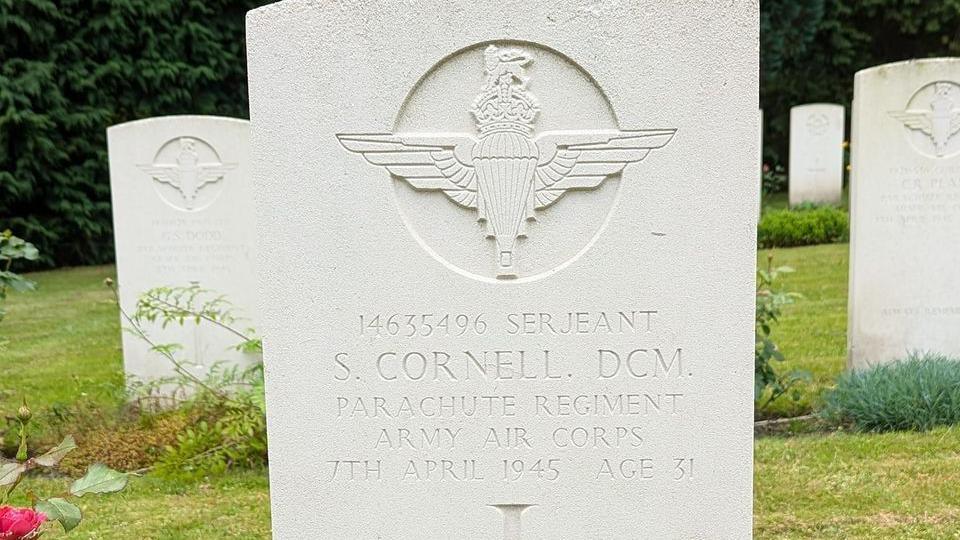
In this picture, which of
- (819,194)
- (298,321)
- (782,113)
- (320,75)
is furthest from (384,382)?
(782,113)

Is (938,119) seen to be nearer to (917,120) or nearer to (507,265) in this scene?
(917,120)

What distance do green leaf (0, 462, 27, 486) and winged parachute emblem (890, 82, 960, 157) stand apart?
17.8 ft

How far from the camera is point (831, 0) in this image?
870 inches

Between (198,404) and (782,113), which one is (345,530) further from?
(782,113)

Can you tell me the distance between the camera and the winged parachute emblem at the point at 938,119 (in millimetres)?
5945

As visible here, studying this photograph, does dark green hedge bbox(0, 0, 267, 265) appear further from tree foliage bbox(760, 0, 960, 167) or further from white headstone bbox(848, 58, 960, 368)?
tree foliage bbox(760, 0, 960, 167)

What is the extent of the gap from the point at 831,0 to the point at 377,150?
2206cm

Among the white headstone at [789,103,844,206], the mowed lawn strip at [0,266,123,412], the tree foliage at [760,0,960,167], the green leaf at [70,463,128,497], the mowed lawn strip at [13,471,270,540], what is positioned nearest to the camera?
the green leaf at [70,463,128,497]

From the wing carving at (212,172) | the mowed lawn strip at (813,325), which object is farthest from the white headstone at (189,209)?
the mowed lawn strip at (813,325)

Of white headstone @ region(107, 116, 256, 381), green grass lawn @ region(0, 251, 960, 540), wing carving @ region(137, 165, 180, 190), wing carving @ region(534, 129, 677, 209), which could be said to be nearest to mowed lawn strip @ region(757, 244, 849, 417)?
green grass lawn @ region(0, 251, 960, 540)

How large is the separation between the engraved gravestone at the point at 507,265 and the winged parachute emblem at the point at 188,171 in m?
3.78

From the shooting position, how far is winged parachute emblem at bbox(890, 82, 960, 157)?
595cm

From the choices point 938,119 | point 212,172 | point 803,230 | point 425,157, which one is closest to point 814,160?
point 803,230

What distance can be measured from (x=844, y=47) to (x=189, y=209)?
1950cm
